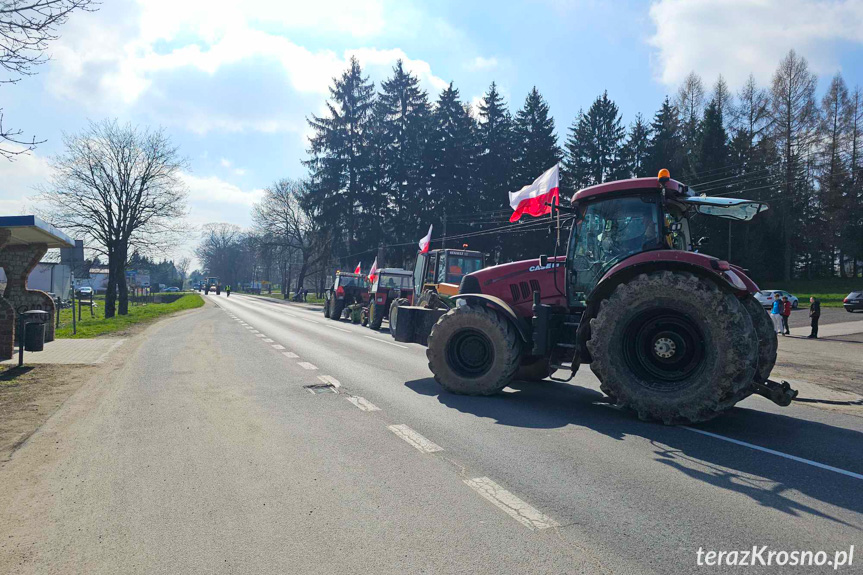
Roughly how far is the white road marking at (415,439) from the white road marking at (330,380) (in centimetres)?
300

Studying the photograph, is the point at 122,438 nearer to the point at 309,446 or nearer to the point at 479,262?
the point at 309,446

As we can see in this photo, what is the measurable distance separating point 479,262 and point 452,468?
13.9 m

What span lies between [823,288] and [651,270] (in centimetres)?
4927

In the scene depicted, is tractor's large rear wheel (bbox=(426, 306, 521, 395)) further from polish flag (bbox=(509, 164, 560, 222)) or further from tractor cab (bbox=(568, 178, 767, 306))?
polish flag (bbox=(509, 164, 560, 222))

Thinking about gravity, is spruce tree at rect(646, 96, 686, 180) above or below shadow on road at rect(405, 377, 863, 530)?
above

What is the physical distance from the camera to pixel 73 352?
13969 millimetres

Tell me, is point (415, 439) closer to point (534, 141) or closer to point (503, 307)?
point (503, 307)

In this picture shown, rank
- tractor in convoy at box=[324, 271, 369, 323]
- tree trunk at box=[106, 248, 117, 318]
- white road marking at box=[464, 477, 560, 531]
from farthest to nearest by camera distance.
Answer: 1. tree trunk at box=[106, 248, 117, 318]
2. tractor in convoy at box=[324, 271, 369, 323]
3. white road marking at box=[464, 477, 560, 531]

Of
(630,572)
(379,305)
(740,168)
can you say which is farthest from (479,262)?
(740,168)

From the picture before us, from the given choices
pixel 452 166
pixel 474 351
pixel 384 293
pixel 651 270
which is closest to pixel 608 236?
pixel 651 270

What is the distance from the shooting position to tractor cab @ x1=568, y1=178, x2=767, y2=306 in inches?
263

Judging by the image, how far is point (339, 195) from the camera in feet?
159

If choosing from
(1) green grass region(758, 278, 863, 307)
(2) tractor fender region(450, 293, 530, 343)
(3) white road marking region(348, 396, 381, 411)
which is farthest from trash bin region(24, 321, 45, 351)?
(1) green grass region(758, 278, 863, 307)

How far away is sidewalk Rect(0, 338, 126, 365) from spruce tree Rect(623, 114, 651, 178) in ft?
146
